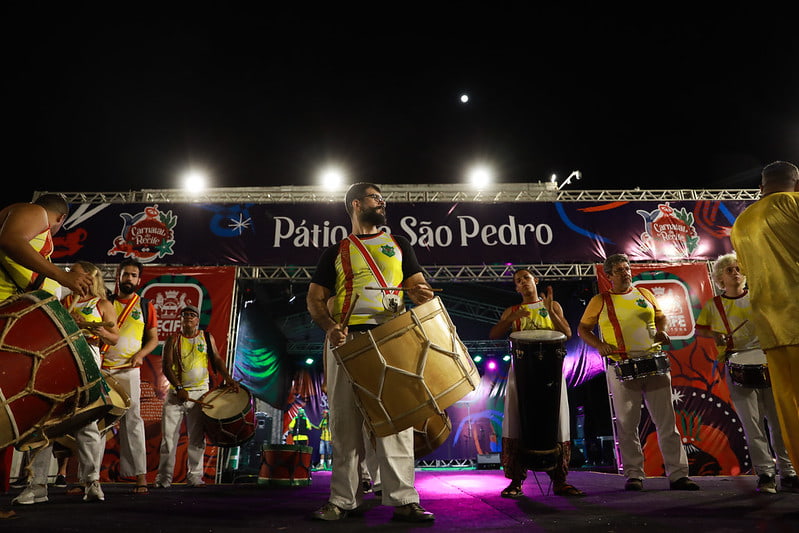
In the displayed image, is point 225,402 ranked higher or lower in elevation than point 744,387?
lower

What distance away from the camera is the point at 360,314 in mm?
2820

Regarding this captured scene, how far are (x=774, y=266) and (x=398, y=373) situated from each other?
6.64ft

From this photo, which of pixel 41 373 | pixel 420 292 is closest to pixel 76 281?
pixel 41 373

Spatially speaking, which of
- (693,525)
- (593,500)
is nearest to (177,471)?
(593,500)

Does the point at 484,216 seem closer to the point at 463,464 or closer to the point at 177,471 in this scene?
the point at 177,471

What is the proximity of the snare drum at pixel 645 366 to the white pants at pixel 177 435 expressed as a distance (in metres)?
4.43

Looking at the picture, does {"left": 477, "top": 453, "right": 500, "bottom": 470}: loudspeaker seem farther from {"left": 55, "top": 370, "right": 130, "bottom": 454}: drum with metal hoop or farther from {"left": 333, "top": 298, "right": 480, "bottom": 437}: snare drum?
{"left": 333, "top": 298, "right": 480, "bottom": 437}: snare drum

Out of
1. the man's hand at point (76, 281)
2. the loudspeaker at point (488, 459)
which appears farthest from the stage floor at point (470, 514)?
the loudspeaker at point (488, 459)

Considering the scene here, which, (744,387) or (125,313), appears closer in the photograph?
(744,387)

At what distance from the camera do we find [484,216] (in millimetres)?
7926

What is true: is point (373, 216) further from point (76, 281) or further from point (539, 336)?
point (76, 281)

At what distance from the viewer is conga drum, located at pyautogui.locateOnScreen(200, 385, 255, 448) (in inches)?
208

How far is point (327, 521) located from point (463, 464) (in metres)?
12.0

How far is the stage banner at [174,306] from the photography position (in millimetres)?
6996
